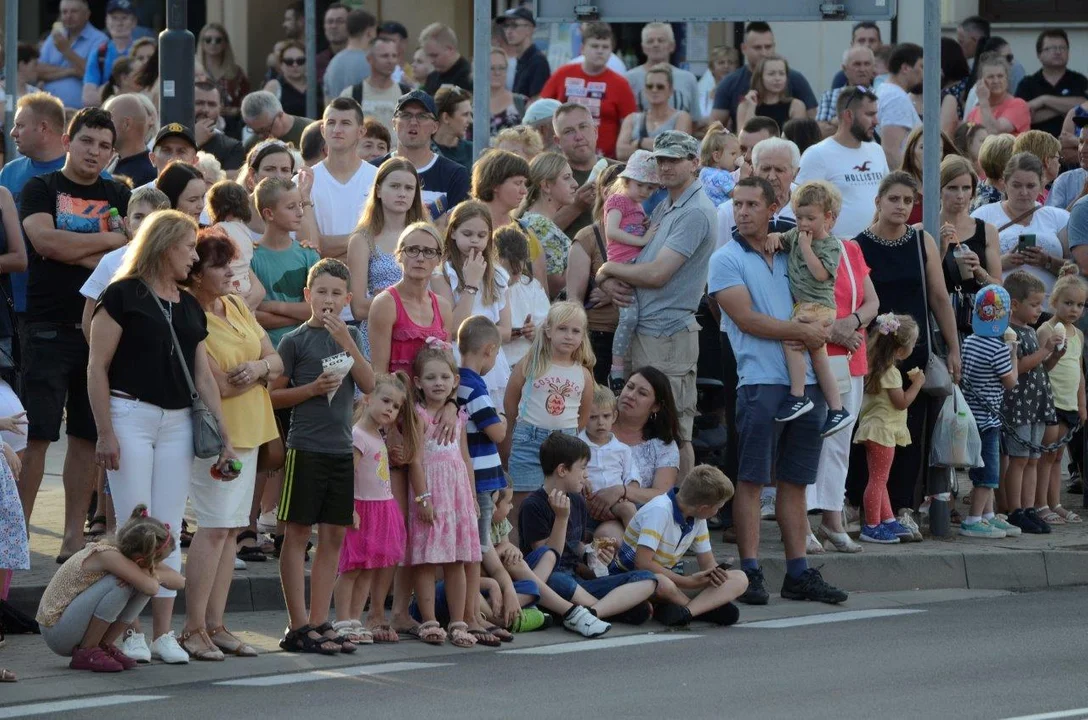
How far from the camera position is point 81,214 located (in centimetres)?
1080

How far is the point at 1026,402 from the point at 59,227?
241 inches

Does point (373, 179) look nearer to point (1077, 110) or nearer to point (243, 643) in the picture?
point (243, 643)

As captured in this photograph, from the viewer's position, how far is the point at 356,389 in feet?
34.4

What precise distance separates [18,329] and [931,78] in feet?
18.2

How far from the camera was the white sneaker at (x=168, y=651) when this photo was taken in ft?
29.9

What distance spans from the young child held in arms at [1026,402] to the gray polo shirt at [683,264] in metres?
2.47

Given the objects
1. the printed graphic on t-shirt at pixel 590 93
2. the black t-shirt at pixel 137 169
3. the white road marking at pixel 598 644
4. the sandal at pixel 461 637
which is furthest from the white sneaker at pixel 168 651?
the printed graphic on t-shirt at pixel 590 93

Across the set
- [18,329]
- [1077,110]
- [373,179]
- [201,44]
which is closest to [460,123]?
[373,179]

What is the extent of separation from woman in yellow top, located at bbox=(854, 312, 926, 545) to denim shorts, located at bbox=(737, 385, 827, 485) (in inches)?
44.8

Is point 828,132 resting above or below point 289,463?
above

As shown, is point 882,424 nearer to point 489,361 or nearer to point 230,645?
point 489,361

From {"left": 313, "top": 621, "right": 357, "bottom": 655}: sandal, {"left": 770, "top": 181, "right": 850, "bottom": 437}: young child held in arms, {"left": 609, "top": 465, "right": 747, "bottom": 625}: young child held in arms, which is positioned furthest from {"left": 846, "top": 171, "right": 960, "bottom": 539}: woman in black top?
{"left": 313, "top": 621, "right": 357, "bottom": 655}: sandal

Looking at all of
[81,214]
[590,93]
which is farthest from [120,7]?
[81,214]

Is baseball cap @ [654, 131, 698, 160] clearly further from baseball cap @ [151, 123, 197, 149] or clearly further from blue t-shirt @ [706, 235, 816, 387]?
baseball cap @ [151, 123, 197, 149]
